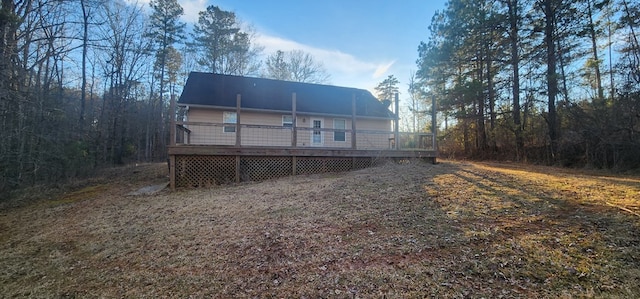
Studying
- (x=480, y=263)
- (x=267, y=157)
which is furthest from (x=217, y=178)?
(x=480, y=263)

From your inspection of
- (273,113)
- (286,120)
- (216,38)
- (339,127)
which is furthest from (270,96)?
(216,38)

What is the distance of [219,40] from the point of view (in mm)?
23641

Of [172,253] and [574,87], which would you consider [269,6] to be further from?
[574,87]

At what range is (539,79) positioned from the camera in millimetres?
14422

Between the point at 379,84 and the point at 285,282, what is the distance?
114 ft

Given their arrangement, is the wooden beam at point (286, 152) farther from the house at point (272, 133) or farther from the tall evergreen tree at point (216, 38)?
the tall evergreen tree at point (216, 38)

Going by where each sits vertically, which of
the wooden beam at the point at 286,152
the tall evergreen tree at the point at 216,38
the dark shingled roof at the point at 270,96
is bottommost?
the wooden beam at the point at 286,152

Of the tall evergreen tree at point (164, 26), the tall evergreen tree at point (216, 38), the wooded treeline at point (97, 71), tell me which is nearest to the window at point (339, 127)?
the wooded treeline at point (97, 71)

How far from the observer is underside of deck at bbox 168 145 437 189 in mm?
8492

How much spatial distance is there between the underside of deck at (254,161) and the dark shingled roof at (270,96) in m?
4.65

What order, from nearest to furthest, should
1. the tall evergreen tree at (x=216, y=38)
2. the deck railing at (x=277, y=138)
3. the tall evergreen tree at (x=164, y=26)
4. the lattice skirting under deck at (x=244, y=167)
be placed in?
1. the lattice skirting under deck at (x=244, y=167)
2. the deck railing at (x=277, y=138)
3. the tall evergreen tree at (x=164, y=26)
4. the tall evergreen tree at (x=216, y=38)

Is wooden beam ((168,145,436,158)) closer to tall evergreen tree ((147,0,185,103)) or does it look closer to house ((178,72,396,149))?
house ((178,72,396,149))

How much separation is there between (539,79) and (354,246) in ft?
53.4

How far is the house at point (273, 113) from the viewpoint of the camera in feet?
42.2
